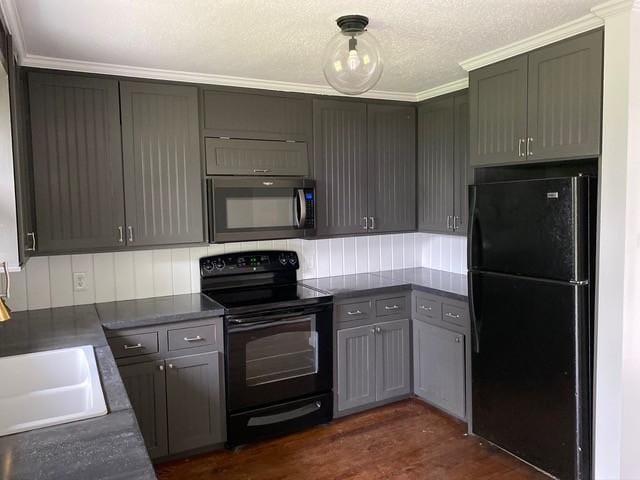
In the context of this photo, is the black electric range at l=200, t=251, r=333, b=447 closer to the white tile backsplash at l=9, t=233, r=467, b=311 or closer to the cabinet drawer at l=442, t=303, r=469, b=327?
the white tile backsplash at l=9, t=233, r=467, b=311

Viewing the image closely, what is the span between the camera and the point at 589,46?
228 centimetres

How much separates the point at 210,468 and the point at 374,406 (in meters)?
1.21

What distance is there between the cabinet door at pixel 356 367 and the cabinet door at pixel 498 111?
1.34 meters

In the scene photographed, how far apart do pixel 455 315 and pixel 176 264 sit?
6.00 ft

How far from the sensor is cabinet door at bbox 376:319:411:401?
11.2 feet

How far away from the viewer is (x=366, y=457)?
2.86 m

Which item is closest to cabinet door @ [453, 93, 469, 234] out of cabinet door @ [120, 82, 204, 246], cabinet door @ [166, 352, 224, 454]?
cabinet door @ [120, 82, 204, 246]

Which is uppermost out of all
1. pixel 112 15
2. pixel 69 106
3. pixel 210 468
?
pixel 112 15

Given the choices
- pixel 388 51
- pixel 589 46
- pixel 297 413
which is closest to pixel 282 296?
pixel 297 413

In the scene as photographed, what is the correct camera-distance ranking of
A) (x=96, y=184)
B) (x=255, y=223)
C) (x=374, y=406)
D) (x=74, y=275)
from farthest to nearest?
1. (x=374, y=406)
2. (x=255, y=223)
3. (x=74, y=275)
4. (x=96, y=184)

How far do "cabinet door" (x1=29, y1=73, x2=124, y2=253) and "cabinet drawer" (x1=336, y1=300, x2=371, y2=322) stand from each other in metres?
1.42

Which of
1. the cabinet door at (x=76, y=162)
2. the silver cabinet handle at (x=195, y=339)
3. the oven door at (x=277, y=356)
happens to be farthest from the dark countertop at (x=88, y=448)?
the cabinet door at (x=76, y=162)

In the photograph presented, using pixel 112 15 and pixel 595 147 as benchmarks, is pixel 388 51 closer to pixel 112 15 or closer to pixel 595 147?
pixel 595 147

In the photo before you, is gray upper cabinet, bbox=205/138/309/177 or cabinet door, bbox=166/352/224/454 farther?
gray upper cabinet, bbox=205/138/309/177
